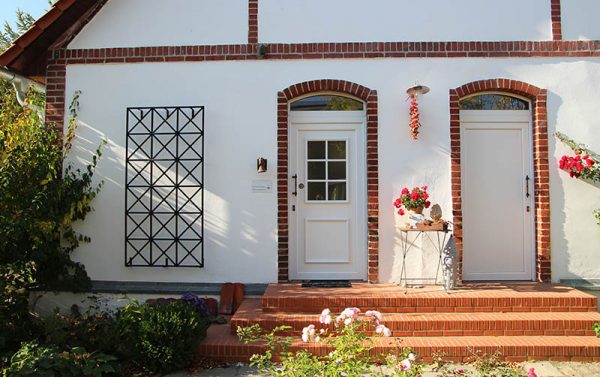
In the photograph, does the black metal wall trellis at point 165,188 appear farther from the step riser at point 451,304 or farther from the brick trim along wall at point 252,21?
the step riser at point 451,304

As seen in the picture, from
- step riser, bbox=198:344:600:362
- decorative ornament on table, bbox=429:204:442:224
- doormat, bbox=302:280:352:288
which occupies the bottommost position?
step riser, bbox=198:344:600:362

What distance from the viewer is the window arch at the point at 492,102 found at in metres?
5.73

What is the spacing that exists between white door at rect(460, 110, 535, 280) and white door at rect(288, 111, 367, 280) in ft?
4.52

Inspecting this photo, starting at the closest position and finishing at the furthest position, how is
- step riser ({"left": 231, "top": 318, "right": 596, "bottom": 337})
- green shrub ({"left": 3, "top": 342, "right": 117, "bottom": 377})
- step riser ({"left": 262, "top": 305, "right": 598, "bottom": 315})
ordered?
green shrub ({"left": 3, "top": 342, "right": 117, "bottom": 377})
step riser ({"left": 231, "top": 318, "right": 596, "bottom": 337})
step riser ({"left": 262, "top": 305, "right": 598, "bottom": 315})

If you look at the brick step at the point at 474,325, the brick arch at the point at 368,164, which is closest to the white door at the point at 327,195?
the brick arch at the point at 368,164

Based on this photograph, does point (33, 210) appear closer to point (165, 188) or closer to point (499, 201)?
point (165, 188)

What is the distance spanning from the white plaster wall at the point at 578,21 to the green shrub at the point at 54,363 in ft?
21.2

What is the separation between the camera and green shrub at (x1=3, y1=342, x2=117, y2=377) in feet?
11.3

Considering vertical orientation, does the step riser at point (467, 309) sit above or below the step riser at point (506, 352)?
above

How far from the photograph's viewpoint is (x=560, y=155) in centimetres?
547

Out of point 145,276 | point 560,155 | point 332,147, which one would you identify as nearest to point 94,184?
point 145,276

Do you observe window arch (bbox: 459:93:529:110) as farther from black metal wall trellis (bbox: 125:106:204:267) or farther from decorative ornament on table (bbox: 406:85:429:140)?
black metal wall trellis (bbox: 125:106:204:267)

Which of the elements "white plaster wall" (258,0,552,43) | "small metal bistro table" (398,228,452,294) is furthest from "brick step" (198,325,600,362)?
A: "white plaster wall" (258,0,552,43)

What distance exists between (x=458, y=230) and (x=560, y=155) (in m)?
1.62
